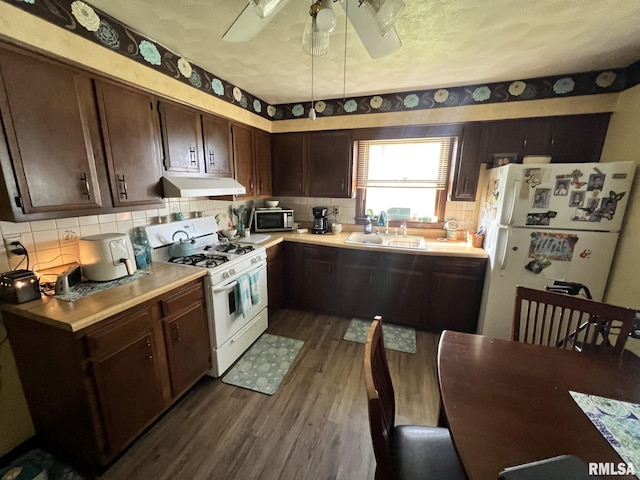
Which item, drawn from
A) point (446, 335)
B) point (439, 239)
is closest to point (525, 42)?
point (439, 239)

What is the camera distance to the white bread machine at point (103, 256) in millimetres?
1542

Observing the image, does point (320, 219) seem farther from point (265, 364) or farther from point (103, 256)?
point (103, 256)

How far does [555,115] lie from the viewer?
7.52ft

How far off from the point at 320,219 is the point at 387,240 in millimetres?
831

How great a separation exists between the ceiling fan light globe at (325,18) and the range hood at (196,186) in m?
→ 1.42

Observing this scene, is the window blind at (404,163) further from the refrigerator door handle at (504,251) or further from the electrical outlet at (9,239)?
Result: the electrical outlet at (9,239)

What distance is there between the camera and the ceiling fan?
93 centimetres

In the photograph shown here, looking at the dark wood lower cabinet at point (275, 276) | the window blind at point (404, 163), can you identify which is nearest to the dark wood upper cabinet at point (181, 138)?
the dark wood lower cabinet at point (275, 276)

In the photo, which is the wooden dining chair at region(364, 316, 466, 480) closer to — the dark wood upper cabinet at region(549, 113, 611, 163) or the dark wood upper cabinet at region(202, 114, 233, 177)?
the dark wood upper cabinet at region(202, 114, 233, 177)

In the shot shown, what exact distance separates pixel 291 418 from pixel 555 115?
10.7 feet

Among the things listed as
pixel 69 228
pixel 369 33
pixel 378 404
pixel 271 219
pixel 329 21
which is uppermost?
pixel 369 33

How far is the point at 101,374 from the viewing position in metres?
1.31

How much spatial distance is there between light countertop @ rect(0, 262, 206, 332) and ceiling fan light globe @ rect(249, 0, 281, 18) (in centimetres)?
146

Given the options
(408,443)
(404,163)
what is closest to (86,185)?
(408,443)
